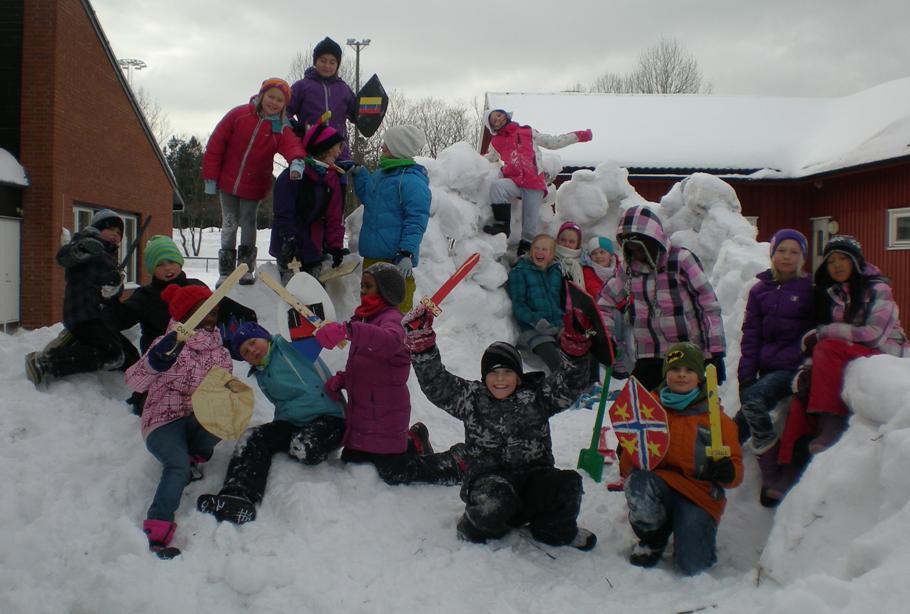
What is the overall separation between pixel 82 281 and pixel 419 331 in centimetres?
236

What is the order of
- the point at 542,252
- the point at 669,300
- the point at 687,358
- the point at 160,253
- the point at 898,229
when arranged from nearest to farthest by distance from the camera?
the point at 687,358 → the point at 669,300 → the point at 160,253 → the point at 542,252 → the point at 898,229

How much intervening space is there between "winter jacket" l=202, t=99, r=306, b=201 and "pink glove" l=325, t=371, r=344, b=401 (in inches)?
87.1

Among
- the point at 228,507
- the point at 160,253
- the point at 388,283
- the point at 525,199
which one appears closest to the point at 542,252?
the point at 525,199

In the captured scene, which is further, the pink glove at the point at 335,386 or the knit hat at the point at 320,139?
the knit hat at the point at 320,139

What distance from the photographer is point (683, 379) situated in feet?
11.8

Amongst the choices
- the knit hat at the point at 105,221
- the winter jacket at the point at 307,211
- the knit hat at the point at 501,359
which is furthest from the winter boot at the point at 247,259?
the knit hat at the point at 501,359

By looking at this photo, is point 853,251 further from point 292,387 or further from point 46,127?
point 46,127

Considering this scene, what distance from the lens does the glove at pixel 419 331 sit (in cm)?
360

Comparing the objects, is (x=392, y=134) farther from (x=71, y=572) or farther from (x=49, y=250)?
(x=49, y=250)

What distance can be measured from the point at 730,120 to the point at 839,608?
17251mm

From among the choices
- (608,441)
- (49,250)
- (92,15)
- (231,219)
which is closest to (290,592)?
(608,441)

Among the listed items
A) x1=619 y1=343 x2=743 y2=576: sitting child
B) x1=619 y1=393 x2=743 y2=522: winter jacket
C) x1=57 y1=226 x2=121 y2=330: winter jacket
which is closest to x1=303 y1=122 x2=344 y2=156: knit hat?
x1=57 y1=226 x2=121 y2=330: winter jacket

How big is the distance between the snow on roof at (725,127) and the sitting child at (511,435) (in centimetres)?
1225

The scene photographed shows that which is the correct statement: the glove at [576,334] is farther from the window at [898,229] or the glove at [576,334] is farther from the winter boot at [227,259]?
the window at [898,229]
